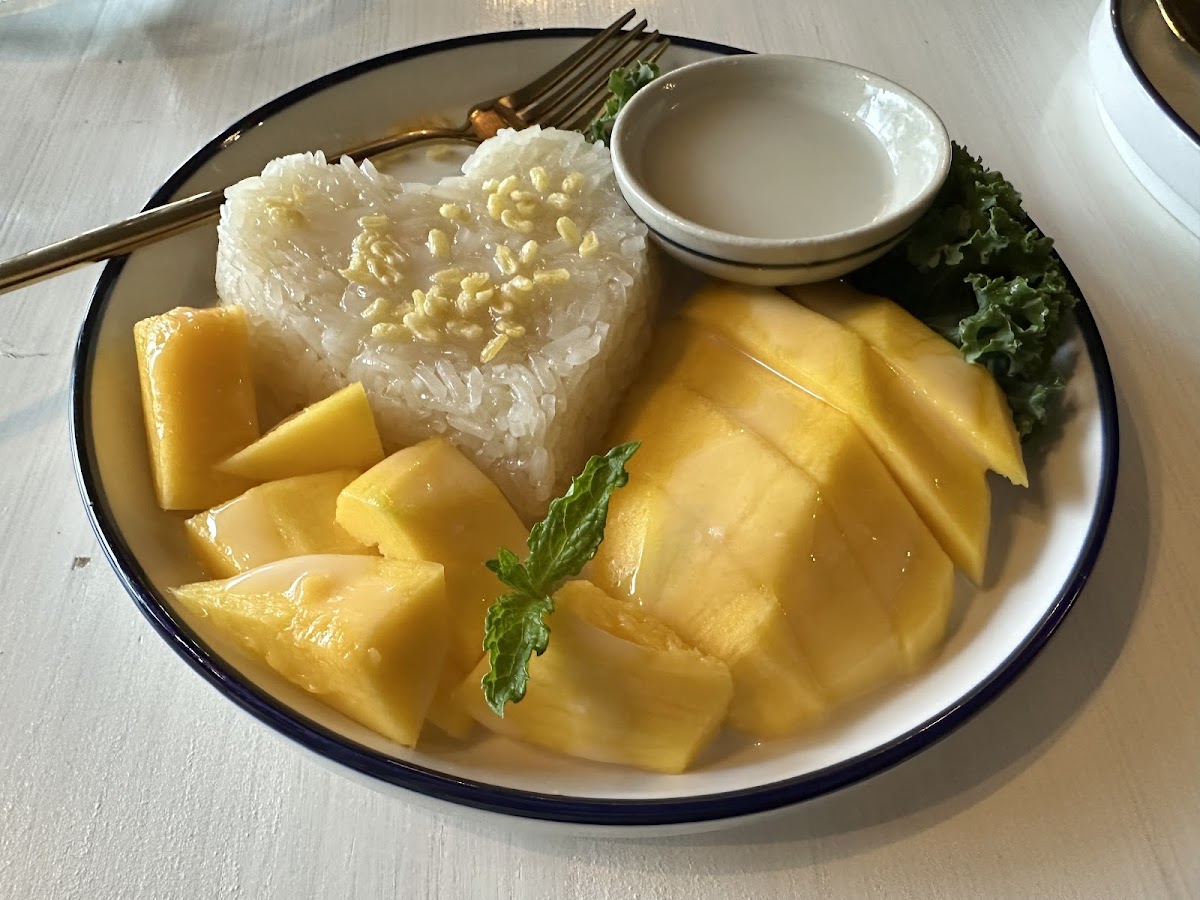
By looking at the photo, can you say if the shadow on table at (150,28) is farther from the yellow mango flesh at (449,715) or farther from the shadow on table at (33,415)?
the yellow mango flesh at (449,715)

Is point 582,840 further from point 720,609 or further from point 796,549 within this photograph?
point 796,549

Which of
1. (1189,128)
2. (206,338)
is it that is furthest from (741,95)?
(206,338)

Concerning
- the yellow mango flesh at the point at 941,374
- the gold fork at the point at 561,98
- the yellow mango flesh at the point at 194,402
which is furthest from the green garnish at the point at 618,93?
the yellow mango flesh at the point at 194,402

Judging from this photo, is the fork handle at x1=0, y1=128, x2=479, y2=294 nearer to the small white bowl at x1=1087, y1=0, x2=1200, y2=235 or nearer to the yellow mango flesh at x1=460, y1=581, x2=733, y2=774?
the yellow mango flesh at x1=460, y1=581, x2=733, y2=774

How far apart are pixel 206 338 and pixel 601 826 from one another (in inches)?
36.9

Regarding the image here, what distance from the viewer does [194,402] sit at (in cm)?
Result: 136

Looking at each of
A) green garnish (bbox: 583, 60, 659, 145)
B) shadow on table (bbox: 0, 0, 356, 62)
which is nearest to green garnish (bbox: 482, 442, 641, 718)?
green garnish (bbox: 583, 60, 659, 145)

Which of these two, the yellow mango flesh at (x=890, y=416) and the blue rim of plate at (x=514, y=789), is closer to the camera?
the blue rim of plate at (x=514, y=789)

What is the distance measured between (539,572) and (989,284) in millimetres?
923

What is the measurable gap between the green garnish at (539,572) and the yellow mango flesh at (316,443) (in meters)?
0.34

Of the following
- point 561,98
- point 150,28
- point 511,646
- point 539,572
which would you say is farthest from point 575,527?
point 150,28

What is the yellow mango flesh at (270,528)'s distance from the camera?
1274mm

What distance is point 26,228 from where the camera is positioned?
1.91 metres

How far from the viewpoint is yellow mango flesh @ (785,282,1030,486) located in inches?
54.2
